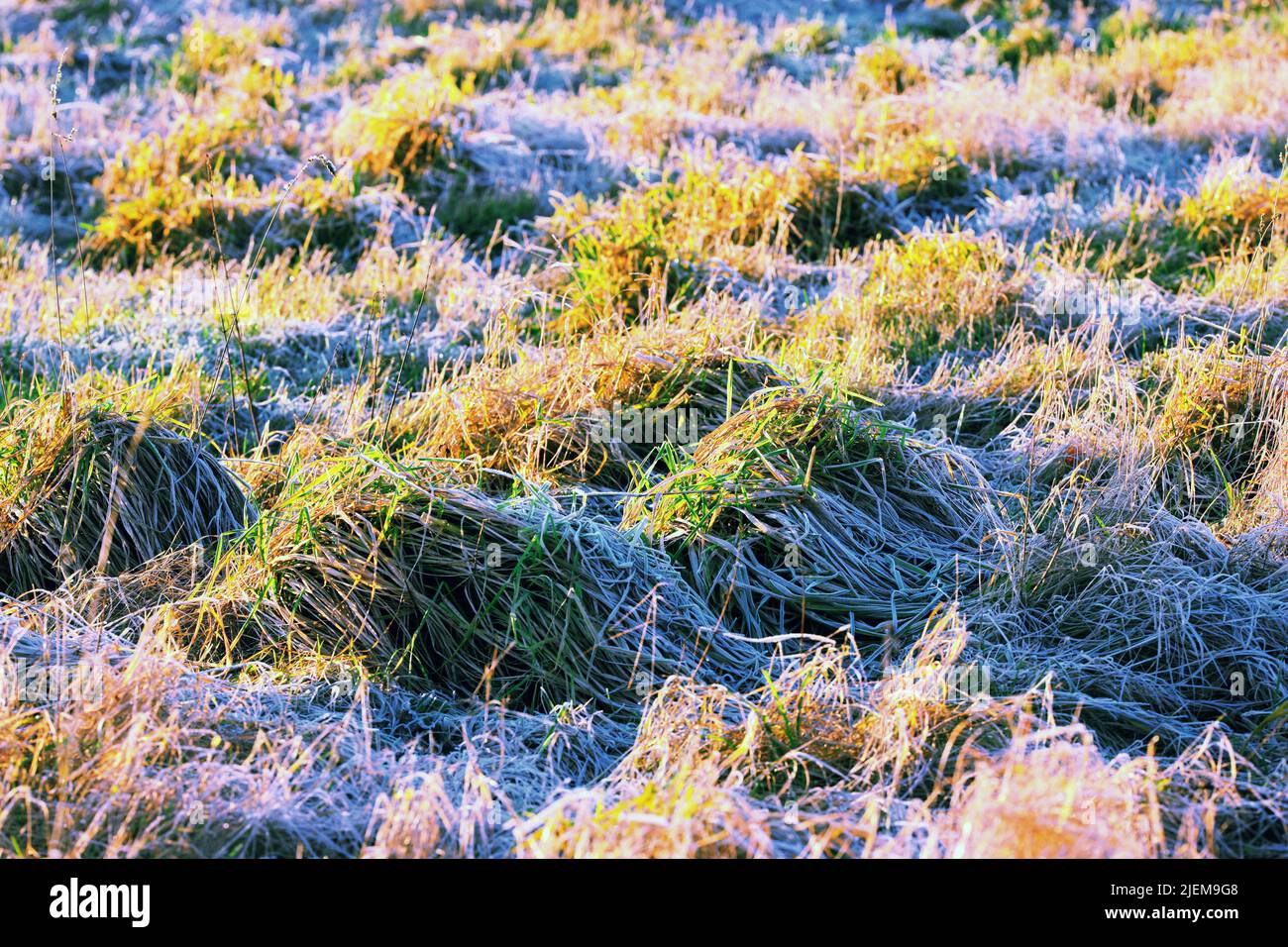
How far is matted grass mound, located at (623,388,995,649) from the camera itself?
3.73 m

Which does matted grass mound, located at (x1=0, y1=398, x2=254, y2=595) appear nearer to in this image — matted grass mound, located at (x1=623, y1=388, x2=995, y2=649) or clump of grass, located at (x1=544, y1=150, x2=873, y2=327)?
matted grass mound, located at (x1=623, y1=388, x2=995, y2=649)

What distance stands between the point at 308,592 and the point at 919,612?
1.77 meters

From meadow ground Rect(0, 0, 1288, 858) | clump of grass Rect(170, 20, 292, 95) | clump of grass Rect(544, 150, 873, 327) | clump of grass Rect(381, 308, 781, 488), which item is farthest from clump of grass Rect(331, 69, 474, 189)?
clump of grass Rect(381, 308, 781, 488)

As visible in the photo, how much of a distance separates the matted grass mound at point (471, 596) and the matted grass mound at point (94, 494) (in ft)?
1.24

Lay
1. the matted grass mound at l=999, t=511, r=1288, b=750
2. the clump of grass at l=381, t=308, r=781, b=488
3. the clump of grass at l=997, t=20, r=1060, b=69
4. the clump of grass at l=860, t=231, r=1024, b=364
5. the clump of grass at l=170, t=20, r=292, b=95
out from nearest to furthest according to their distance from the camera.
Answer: the matted grass mound at l=999, t=511, r=1288, b=750 < the clump of grass at l=381, t=308, r=781, b=488 < the clump of grass at l=860, t=231, r=1024, b=364 < the clump of grass at l=170, t=20, r=292, b=95 < the clump of grass at l=997, t=20, r=1060, b=69

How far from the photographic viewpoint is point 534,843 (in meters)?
2.53

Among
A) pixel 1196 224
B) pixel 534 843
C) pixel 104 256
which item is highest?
pixel 1196 224

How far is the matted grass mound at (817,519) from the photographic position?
3.73 m

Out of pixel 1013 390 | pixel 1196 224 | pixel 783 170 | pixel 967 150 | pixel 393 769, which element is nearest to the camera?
pixel 393 769

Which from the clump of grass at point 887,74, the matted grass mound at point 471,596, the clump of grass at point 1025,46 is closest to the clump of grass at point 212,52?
the clump of grass at point 887,74

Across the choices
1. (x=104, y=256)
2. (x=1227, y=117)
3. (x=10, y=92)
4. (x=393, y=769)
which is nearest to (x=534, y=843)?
(x=393, y=769)

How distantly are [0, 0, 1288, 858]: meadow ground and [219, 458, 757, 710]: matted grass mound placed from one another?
0.01 meters

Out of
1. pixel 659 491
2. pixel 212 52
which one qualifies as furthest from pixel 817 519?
pixel 212 52

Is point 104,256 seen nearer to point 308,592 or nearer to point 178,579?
point 178,579
